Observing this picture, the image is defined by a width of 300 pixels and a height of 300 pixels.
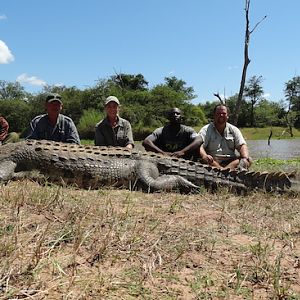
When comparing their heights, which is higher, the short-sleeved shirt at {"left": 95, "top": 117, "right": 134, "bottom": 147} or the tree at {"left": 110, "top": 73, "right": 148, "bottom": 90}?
the tree at {"left": 110, "top": 73, "right": 148, "bottom": 90}

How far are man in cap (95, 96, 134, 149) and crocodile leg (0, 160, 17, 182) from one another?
242 centimetres

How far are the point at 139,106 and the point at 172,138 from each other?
36662mm

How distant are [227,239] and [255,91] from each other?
3042 inches

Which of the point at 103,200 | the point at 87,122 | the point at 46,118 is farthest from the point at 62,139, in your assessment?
the point at 87,122

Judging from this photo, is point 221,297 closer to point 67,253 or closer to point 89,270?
point 89,270

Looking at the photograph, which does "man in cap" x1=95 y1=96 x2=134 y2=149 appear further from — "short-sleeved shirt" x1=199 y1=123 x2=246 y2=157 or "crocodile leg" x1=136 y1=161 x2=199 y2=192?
"crocodile leg" x1=136 y1=161 x2=199 y2=192

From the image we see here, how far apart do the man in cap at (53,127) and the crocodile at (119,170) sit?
115cm

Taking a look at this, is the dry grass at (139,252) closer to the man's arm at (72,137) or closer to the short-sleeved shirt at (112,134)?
the man's arm at (72,137)

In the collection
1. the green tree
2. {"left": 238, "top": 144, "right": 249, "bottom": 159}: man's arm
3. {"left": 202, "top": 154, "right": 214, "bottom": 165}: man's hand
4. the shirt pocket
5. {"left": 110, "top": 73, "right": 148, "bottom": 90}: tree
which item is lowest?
the green tree

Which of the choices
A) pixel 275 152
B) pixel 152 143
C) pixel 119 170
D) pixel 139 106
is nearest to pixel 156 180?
pixel 119 170

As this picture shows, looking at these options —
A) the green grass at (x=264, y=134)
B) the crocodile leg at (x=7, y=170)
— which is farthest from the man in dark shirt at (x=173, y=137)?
the green grass at (x=264, y=134)

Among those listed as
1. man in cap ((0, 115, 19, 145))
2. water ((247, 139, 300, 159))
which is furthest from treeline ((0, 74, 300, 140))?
man in cap ((0, 115, 19, 145))

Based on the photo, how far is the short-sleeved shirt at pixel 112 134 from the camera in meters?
7.77

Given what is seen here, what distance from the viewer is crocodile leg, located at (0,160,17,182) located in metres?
5.38
